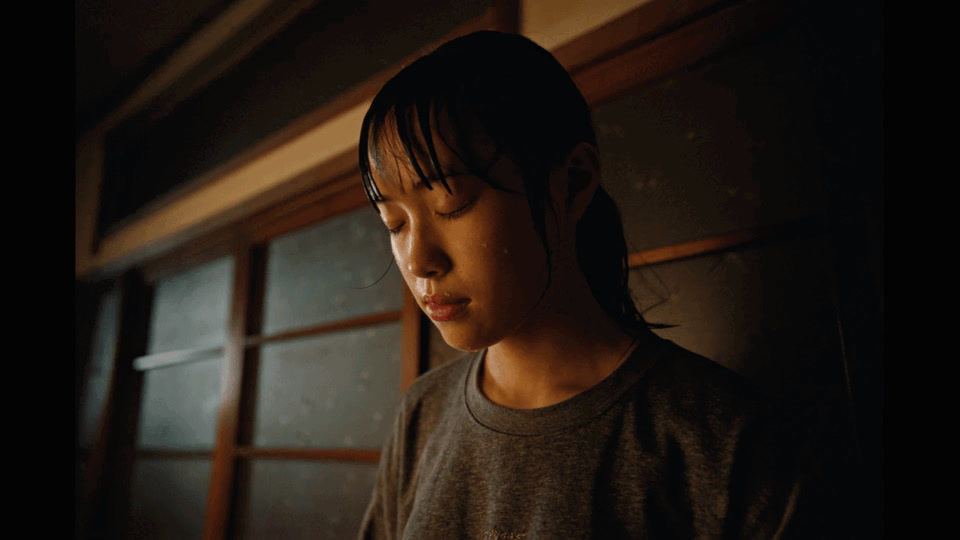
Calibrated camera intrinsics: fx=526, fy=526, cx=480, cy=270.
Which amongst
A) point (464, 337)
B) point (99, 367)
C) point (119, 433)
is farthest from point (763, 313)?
point (99, 367)

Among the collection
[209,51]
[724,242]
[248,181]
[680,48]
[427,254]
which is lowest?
[427,254]

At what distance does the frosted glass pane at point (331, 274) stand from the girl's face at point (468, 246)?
1.05m

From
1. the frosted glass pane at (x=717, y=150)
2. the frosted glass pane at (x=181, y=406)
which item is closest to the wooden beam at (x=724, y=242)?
the frosted glass pane at (x=717, y=150)

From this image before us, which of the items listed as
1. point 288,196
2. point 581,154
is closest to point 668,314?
point 581,154

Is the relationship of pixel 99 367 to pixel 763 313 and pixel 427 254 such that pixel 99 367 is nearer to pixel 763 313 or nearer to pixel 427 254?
pixel 427 254

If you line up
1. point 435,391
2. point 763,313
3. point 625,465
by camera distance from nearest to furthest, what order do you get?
point 625,465 < point 763,313 < point 435,391

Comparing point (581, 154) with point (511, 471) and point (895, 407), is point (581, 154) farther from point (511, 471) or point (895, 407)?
point (895, 407)

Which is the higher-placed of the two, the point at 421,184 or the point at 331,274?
the point at 331,274

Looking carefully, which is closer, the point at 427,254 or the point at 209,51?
the point at 427,254

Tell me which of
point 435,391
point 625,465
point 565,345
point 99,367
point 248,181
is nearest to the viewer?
point 625,465

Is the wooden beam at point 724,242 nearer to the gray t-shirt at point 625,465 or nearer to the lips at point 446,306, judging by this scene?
the gray t-shirt at point 625,465

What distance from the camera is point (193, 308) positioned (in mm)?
2867

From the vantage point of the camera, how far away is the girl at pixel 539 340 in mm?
708

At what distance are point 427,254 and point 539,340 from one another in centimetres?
25
